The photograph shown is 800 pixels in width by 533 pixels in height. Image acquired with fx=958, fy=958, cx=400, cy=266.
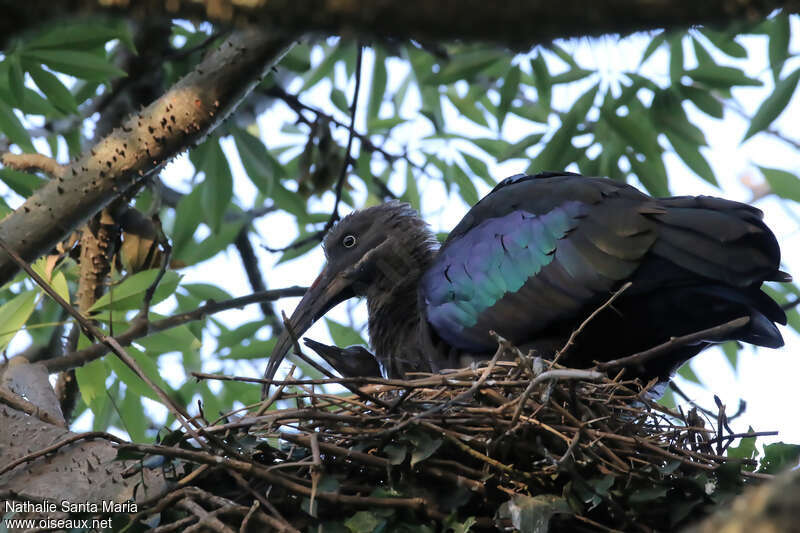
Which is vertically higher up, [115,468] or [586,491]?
[115,468]

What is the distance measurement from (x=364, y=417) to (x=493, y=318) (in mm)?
934

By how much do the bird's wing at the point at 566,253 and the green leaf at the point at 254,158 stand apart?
150 centimetres

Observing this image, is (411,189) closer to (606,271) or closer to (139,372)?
(606,271)

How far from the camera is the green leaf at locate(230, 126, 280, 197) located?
5.24m

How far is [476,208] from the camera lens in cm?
421

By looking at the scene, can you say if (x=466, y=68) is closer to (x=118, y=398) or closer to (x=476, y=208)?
(x=476, y=208)

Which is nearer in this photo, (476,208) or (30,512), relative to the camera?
(30,512)

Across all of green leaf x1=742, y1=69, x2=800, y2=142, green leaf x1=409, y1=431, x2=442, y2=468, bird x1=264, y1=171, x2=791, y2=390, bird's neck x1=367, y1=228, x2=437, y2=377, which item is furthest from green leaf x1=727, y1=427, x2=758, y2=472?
green leaf x1=742, y1=69, x2=800, y2=142

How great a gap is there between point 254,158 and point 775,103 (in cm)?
267

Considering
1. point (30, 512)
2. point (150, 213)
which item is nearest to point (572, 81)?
point (150, 213)

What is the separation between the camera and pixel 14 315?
4.14 m

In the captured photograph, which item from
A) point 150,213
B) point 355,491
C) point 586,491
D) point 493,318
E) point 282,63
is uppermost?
point 282,63

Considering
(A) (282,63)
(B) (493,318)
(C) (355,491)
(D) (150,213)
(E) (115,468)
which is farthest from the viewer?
(A) (282,63)

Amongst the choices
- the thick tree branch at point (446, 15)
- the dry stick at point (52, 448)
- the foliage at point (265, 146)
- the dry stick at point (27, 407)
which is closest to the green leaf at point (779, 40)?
the foliage at point (265, 146)
